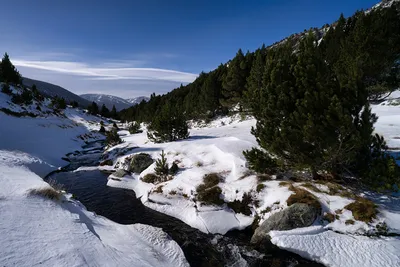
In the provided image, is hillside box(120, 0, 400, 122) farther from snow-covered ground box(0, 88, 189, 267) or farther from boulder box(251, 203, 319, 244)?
snow-covered ground box(0, 88, 189, 267)

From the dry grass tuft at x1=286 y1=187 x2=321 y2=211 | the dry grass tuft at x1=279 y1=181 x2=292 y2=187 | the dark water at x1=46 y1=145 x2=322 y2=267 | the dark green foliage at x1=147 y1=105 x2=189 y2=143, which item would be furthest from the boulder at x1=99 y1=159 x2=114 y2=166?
the dry grass tuft at x1=286 y1=187 x2=321 y2=211

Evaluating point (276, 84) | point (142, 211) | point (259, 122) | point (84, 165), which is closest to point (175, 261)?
point (142, 211)

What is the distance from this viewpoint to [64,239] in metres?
7.50

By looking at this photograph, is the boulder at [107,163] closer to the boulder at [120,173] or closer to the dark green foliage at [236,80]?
the boulder at [120,173]

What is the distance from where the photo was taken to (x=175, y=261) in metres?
9.49

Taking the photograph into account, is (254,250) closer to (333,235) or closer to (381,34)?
(333,235)

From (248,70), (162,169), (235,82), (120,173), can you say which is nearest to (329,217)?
(162,169)

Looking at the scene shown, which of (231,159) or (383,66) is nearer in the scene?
(231,159)

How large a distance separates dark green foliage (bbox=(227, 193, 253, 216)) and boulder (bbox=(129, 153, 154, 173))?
10574 mm

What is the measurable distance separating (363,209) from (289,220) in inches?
139

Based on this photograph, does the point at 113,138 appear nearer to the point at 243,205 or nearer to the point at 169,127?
the point at 169,127

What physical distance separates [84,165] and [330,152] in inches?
1033

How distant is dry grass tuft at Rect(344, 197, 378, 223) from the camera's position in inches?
414

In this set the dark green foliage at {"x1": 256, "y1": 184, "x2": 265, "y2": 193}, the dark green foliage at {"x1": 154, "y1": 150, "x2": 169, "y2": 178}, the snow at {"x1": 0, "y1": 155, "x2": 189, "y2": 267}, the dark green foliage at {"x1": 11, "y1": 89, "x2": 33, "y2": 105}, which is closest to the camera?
the snow at {"x1": 0, "y1": 155, "x2": 189, "y2": 267}
